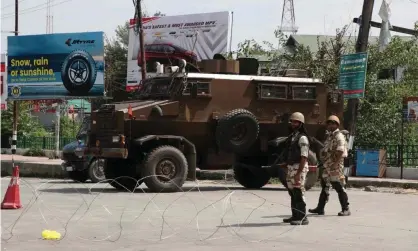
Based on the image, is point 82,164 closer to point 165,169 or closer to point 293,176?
point 165,169

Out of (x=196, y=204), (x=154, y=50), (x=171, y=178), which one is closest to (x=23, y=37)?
(x=154, y=50)

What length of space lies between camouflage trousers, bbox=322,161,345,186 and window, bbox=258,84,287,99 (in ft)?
16.6

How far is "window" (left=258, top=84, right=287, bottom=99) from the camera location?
610 inches

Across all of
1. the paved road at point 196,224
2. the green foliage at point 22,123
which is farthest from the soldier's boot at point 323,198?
the green foliage at point 22,123

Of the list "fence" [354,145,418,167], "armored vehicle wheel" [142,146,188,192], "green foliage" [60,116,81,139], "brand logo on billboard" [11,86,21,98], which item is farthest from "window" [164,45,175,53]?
"armored vehicle wheel" [142,146,188,192]

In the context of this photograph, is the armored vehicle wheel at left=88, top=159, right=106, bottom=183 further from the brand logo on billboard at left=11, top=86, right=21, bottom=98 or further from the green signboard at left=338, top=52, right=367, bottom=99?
the brand logo on billboard at left=11, top=86, right=21, bottom=98

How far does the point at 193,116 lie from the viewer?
48.9 ft

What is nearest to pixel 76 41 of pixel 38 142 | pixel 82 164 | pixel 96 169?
pixel 38 142

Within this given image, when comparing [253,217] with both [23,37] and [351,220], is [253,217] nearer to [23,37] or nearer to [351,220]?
[351,220]

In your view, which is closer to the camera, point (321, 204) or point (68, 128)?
point (321, 204)

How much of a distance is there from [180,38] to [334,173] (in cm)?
2301

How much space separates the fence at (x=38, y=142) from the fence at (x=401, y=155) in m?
18.2

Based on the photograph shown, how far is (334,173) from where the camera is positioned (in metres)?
10.5

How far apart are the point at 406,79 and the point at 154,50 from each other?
12.3 meters
